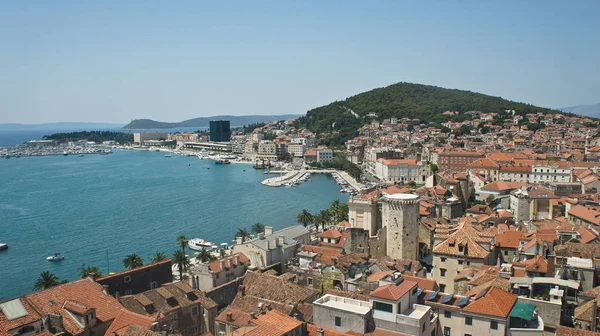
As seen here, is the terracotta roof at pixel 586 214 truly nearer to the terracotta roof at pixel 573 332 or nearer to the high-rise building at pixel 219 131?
the terracotta roof at pixel 573 332

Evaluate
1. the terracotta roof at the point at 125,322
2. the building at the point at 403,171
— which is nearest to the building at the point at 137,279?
the terracotta roof at the point at 125,322

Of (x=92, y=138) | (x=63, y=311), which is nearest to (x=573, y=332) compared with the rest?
(x=63, y=311)

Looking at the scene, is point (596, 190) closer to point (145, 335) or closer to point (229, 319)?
point (229, 319)

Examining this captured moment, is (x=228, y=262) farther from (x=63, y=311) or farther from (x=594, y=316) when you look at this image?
(x=594, y=316)

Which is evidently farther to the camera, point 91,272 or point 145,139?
point 145,139

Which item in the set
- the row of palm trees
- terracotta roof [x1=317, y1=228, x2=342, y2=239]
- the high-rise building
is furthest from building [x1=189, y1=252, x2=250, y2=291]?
the high-rise building

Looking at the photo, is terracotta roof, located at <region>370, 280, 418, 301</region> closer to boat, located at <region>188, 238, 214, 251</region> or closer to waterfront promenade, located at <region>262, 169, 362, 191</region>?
boat, located at <region>188, 238, 214, 251</region>

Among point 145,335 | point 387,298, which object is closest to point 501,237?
point 387,298
